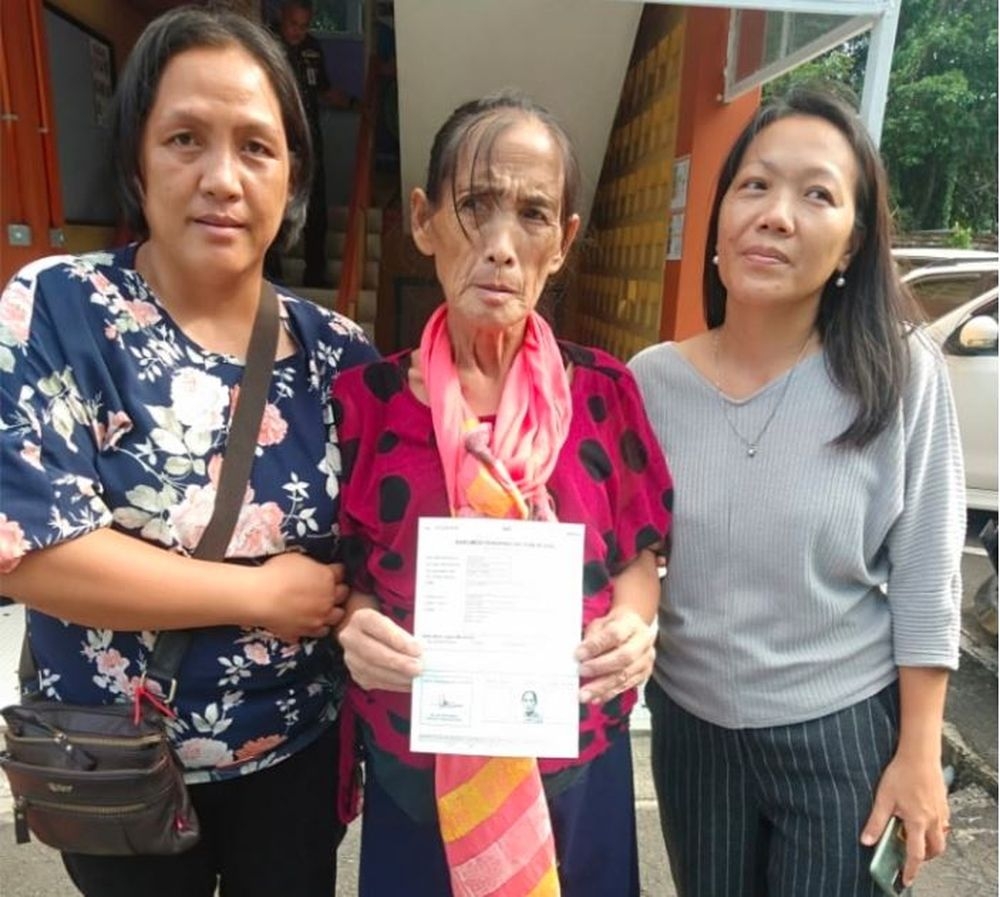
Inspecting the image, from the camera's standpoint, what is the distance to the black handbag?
4.12 ft

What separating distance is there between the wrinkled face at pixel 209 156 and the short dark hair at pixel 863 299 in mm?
867

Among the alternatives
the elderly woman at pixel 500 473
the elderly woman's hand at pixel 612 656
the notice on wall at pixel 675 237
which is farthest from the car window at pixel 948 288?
the elderly woman's hand at pixel 612 656

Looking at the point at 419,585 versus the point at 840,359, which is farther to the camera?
the point at 840,359

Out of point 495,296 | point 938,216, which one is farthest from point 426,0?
point 938,216

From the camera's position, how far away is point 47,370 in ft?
3.83

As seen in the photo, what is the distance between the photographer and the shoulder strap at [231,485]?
1.26 m

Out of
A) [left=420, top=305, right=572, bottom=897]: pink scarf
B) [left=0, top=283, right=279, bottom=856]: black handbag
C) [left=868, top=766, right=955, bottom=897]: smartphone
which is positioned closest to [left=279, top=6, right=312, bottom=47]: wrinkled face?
[left=0, top=283, right=279, bottom=856]: black handbag

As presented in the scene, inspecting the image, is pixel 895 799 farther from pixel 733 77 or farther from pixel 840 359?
pixel 733 77

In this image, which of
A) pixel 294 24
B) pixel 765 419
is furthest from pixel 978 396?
pixel 294 24

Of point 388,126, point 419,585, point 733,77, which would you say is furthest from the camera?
point 388,126

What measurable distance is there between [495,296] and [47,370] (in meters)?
0.68

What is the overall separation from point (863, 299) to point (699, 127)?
3101 mm

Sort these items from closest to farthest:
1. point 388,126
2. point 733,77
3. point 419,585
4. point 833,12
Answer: point 419,585 → point 833,12 → point 733,77 → point 388,126

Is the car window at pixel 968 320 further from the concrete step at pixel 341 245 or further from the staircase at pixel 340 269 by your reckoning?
the concrete step at pixel 341 245
